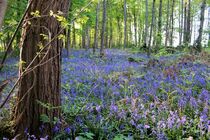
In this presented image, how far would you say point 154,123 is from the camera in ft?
15.4

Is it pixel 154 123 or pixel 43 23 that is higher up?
pixel 43 23

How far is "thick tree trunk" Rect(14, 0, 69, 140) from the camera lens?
13.1 ft

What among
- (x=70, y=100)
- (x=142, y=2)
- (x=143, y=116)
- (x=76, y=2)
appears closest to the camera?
(x=143, y=116)

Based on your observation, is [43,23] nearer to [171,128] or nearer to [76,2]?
[171,128]

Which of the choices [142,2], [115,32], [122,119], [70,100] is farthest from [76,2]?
[115,32]

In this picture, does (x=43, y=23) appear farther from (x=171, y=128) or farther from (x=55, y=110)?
→ (x=171, y=128)

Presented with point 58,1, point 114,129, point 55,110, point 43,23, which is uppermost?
point 58,1

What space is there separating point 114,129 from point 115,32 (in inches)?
2352

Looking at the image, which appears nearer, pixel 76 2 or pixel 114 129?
pixel 114 129

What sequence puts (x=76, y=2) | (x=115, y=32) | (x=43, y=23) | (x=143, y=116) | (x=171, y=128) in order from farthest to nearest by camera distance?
(x=115, y=32), (x=76, y=2), (x=143, y=116), (x=171, y=128), (x=43, y=23)

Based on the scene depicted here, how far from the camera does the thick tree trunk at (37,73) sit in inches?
157

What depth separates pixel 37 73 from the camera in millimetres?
4059

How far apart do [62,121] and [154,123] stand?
54.3 inches

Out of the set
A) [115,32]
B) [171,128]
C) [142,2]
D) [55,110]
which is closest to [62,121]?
[55,110]
